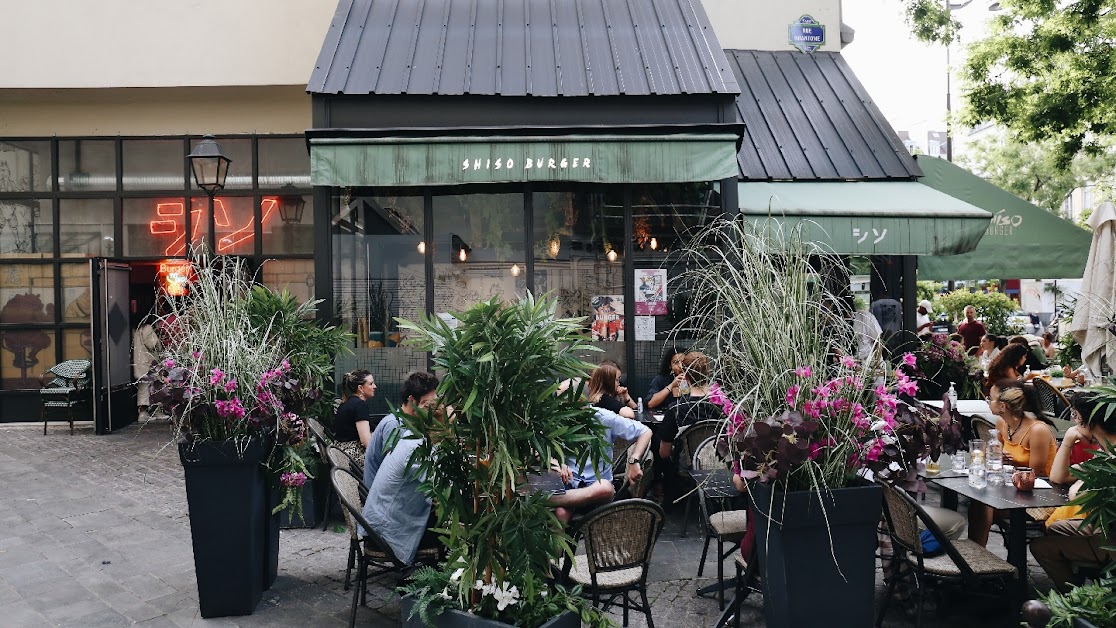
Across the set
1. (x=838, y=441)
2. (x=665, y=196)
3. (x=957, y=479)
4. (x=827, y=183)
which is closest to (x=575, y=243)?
(x=665, y=196)

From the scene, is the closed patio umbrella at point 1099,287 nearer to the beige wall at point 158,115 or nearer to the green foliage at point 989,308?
the green foliage at point 989,308

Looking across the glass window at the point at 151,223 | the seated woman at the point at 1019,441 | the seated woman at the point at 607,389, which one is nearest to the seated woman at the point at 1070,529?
the seated woman at the point at 1019,441

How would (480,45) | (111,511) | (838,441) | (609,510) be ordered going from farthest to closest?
1. (480,45)
2. (111,511)
3. (609,510)
4. (838,441)

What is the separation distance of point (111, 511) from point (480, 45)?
584 centimetres

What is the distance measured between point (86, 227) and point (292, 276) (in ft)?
10.5

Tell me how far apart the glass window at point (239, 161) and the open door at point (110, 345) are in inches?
69.7

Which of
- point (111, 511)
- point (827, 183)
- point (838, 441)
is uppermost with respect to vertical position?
point (827, 183)

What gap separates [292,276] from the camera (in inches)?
468

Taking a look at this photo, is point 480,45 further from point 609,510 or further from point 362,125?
point 609,510

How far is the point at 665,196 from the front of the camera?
809cm

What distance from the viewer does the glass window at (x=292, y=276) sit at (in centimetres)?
1187

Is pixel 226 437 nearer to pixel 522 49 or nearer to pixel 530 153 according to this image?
pixel 530 153

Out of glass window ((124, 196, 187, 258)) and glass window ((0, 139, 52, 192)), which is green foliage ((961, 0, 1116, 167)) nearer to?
glass window ((124, 196, 187, 258))

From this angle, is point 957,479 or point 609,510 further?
point 957,479
